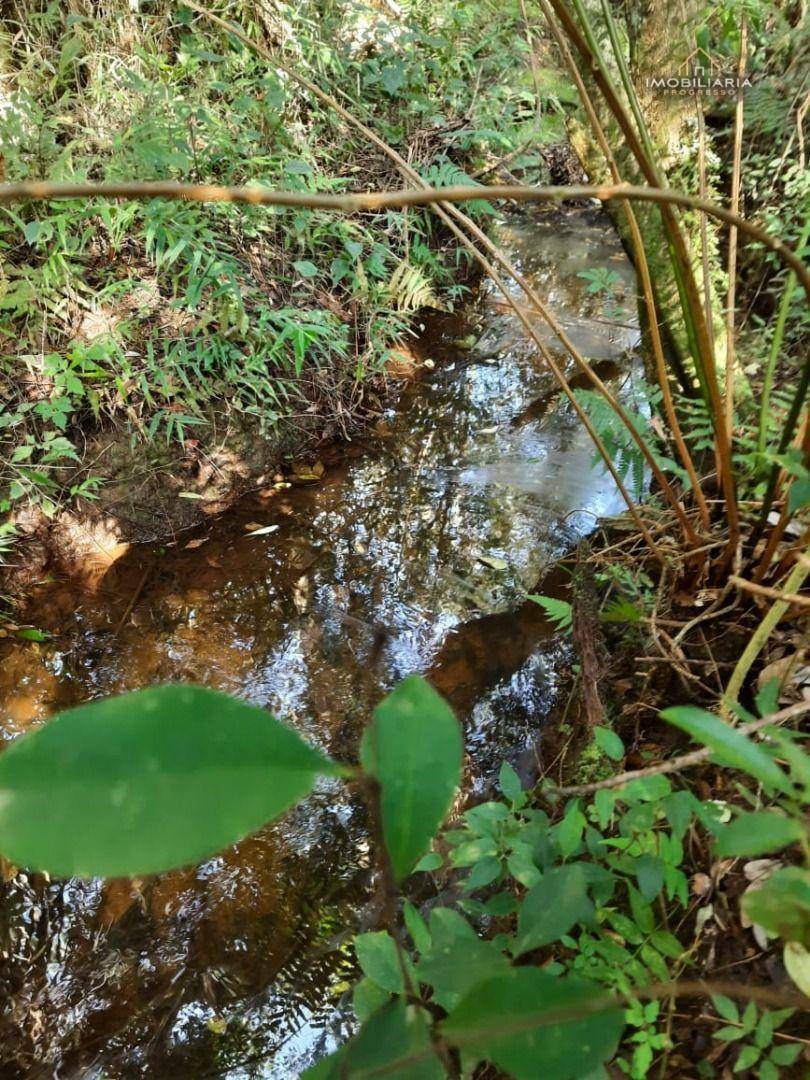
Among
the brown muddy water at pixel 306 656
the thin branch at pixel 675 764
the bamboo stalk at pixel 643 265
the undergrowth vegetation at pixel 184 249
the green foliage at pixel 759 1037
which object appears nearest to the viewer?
the thin branch at pixel 675 764

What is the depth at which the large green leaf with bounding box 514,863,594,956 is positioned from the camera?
1.72 ft

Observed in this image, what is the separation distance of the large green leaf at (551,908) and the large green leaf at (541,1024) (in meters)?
0.17

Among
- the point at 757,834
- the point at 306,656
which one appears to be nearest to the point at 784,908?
the point at 757,834

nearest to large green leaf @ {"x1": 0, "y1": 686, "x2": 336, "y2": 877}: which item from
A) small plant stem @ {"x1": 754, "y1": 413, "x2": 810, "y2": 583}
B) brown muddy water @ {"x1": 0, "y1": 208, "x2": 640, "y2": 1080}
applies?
small plant stem @ {"x1": 754, "y1": 413, "x2": 810, "y2": 583}

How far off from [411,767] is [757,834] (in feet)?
0.65

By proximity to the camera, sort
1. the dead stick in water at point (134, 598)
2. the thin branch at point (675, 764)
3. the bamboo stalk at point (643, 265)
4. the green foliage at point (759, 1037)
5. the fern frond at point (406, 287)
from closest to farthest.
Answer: the thin branch at point (675, 764) < the green foliage at point (759, 1037) < the bamboo stalk at point (643, 265) < the dead stick in water at point (134, 598) < the fern frond at point (406, 287)

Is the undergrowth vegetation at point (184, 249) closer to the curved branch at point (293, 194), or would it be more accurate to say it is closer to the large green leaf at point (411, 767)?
the curved branch at point (293, 194)

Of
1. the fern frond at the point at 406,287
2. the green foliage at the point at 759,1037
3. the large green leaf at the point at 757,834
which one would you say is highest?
the fern frond at the point at 406,287

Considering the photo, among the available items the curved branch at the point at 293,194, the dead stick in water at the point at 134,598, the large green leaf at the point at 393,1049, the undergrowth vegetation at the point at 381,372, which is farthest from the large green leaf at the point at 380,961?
the dead stick in water at the point at 134,598

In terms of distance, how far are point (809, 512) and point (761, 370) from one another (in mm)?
670

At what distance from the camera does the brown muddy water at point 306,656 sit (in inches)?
63.9

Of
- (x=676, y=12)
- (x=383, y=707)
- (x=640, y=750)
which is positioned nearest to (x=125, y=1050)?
(x=640, y=750)

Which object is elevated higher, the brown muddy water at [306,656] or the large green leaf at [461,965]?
the brown muddy water at [306,656]

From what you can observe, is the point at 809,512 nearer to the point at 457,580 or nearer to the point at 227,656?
the point at 457,580
